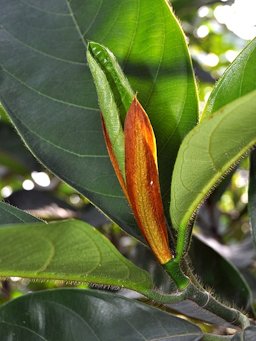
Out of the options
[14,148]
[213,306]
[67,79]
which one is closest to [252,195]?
[213,306]

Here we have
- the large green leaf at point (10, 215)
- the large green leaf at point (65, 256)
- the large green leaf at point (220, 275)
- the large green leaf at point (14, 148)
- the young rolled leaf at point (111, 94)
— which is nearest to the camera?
the large green leaf at point (65, 256)

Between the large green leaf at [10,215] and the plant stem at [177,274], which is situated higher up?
the large green leaf at [10,215]

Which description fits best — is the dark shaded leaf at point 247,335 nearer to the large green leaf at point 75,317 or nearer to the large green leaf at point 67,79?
the large green leaf at point 75,317

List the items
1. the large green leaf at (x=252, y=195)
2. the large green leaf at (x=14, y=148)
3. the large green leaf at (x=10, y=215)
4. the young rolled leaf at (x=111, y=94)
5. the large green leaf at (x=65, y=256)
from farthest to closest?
the large green leaf at (x=14, y=148) → the large green leaf at (x=252, y=195) → the large green leaf at (x=10, y=215) → the young rolled leaf at (x=111, y=94) → the large green leaf at (x=65, y=256)

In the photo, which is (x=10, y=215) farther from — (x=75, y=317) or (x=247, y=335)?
(x=247, y=335)

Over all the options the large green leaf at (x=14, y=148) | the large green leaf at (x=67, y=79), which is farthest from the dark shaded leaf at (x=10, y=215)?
the large green leaf at (x=14, y=148)

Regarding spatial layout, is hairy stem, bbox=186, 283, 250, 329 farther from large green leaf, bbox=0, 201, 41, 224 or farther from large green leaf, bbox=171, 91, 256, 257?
large green leaf, bbox=0, 201, 41, 224

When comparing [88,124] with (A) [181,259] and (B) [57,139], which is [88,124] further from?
(A) [181,259]

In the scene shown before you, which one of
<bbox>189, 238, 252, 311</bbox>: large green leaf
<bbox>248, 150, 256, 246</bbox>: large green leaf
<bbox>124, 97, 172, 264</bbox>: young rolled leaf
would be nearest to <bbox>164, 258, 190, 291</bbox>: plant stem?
<bbox>124, 97, 172, 264</bbox>: young rolled leaf
